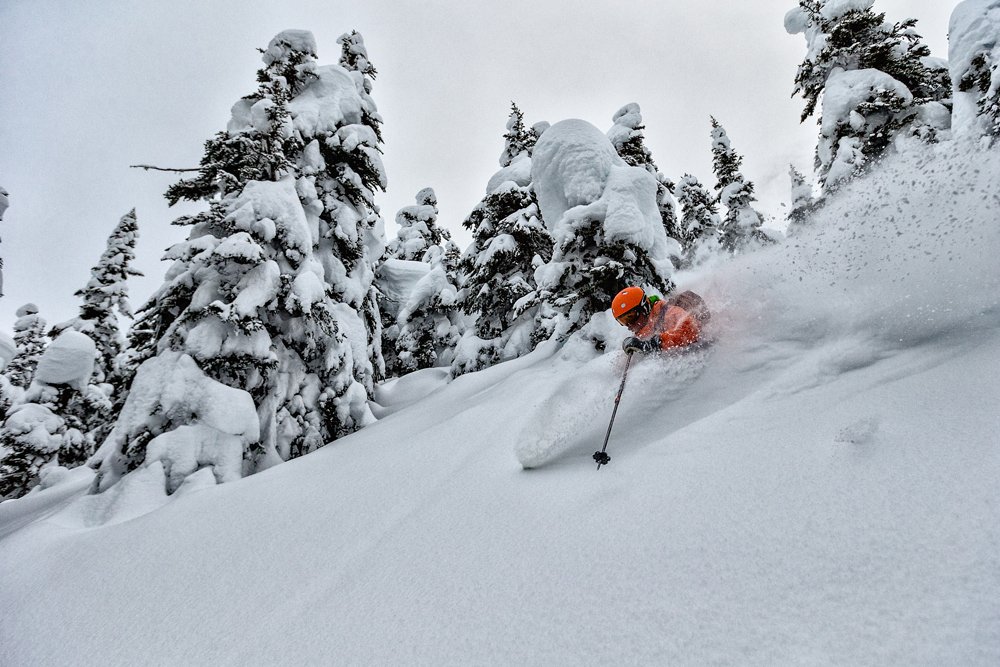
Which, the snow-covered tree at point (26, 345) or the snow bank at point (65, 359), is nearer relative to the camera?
the snow bank at point (65, 359)

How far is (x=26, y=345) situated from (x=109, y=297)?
5762mm

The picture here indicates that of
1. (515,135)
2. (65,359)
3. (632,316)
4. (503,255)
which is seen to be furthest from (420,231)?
(632,316)

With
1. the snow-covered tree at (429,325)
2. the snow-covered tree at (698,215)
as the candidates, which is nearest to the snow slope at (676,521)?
the snow-covered tree at (429,325)

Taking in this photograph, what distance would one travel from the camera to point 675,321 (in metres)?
5.79

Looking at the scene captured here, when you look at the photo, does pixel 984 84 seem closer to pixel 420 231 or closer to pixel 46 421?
pixel 420 231

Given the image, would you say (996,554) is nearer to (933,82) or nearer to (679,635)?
(679,635)

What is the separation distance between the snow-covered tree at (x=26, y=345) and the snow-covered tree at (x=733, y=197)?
3499 cm

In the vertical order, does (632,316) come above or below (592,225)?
below

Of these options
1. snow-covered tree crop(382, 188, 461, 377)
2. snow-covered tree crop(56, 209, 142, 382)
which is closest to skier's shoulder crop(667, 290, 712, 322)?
snow-covered tree crop(382, 188, 461, 377)

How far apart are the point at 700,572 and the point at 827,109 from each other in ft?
57.6

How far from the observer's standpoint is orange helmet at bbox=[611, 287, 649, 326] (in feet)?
19.6

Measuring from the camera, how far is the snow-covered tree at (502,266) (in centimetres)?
1450

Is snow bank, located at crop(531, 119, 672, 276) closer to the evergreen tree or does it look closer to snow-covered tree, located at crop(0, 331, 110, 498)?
the evergreen tree

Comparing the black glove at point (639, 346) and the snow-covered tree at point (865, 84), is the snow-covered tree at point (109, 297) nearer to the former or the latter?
the black glove at point (639, 346)
